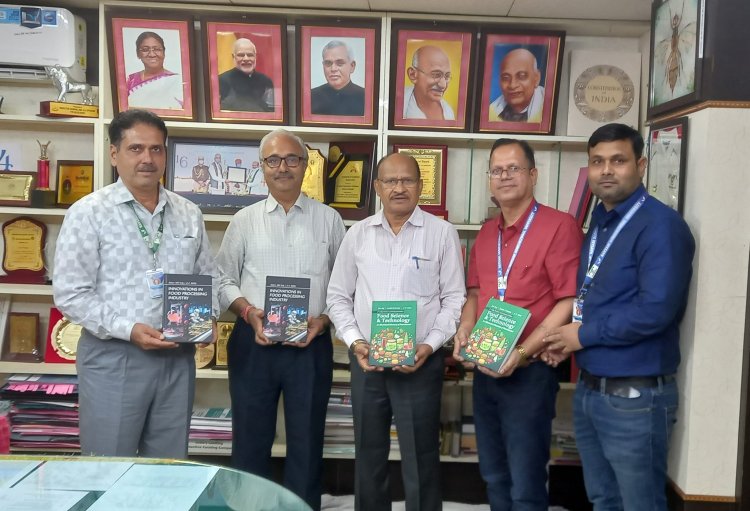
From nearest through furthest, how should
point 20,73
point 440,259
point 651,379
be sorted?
point 651,379 < point 440,259 < point 20,73

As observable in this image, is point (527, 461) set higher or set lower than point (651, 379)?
lower

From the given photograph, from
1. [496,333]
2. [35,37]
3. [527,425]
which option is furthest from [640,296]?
[35,37]

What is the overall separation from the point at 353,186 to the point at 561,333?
1.51 meters

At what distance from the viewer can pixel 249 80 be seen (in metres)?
3.29

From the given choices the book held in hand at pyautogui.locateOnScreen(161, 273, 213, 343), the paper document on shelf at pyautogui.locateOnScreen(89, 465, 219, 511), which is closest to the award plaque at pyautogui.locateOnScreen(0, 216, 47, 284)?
the book held in hand at pyautogui.locateOnScreen(161, 273, 213, 343)

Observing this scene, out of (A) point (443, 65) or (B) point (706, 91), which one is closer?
(B) point (706, 91)

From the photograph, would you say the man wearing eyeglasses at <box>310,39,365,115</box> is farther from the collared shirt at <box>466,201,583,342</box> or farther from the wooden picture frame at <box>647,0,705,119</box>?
the wooden picture frame at <box>647,0,705,119</box>

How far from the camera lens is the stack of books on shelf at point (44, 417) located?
317cm

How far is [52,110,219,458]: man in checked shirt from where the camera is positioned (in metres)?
2.15

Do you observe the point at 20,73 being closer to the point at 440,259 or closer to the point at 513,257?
the point at 440,259

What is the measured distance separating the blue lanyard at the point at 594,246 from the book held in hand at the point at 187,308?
4.43ft

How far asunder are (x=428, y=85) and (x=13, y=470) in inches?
100

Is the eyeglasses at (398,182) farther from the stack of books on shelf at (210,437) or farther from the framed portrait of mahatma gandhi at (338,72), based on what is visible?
the stack of books on shelf at (210,437)

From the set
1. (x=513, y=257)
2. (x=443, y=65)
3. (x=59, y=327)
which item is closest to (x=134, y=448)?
(x=59, y=327)
